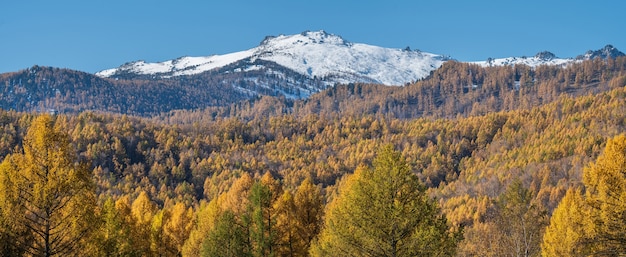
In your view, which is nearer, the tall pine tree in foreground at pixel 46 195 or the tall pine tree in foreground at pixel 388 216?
the tall pine tree in foreground at pixel 46 195

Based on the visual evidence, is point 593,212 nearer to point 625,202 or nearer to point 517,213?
point 625,202

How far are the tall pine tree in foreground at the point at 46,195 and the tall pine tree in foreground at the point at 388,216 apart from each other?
10.7 meters

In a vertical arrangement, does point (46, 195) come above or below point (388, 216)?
above

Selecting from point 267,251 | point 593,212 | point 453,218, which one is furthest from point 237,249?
point 453,218

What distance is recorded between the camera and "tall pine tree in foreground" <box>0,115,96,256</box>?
20.8 metres

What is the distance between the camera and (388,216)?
2381 centimetres

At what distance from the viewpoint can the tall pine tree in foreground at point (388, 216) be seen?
23578mm

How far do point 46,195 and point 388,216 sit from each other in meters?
13.4

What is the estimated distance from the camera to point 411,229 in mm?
23828

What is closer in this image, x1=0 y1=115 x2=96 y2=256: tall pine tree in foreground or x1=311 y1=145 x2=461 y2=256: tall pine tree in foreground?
x1=0 y1=115 x2=96 y2=256: tall pine tree in foreground

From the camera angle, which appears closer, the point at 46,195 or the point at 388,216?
the point at 46,195

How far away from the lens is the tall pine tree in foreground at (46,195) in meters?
20.8

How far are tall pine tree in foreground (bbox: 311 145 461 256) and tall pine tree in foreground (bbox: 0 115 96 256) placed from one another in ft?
35.3

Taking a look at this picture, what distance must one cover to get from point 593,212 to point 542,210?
57.2 ft
